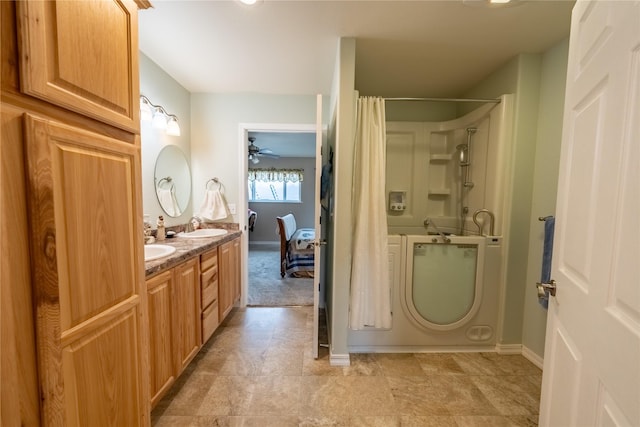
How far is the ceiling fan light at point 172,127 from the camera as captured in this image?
2.34m

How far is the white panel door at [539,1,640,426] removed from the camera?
0.58 metres

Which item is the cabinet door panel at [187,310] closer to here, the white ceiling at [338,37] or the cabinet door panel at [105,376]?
the cabinet door panel at [105,376]

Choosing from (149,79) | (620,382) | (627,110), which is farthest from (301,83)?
(620,382)

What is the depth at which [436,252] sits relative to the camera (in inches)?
83.0

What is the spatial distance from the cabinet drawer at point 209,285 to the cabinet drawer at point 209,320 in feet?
0.18

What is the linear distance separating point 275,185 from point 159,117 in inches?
182

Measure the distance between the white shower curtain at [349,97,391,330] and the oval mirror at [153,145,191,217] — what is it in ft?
5.88

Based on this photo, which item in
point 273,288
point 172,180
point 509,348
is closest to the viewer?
point 509,348

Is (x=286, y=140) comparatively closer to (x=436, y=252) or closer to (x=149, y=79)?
(x=149, y=79)

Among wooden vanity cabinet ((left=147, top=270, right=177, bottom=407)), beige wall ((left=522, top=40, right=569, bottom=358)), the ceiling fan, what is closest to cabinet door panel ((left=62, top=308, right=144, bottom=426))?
wooden vanity cabinet ((left=147, top=270, right=177, bottom=407))

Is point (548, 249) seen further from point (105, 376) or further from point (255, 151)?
point (255, 151)

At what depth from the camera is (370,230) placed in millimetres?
1945

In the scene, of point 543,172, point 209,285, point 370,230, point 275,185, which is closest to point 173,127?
point 209,285

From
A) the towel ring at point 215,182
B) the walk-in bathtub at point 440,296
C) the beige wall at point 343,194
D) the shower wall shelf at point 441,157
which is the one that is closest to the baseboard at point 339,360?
the beige wall at point 343,194
